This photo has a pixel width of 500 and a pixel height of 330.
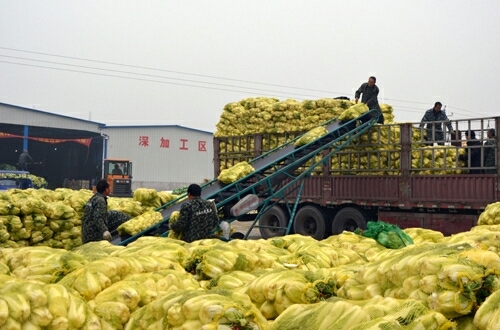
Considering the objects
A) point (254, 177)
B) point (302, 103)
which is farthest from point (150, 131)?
point (254, 177)

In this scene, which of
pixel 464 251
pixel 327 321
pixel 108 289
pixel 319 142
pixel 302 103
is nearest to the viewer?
pixel 327 321

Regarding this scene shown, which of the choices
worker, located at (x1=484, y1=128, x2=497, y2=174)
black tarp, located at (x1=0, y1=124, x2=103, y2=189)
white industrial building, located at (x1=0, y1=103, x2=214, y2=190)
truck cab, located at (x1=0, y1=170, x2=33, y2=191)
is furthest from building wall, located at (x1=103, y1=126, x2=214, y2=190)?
worker, located at (x1=484, y1=128, x2=497, y2=174)

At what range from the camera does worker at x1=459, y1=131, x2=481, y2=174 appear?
14508 mm

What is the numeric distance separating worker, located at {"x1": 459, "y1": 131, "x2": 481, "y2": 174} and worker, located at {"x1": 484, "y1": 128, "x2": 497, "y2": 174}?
0.62ft

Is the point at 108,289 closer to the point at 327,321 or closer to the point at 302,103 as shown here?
the point at 327,321

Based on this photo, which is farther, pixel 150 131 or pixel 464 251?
pixel 150 131

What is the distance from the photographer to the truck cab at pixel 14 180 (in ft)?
102

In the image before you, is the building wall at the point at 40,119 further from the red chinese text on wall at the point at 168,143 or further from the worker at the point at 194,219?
the worker at the point at 194,219

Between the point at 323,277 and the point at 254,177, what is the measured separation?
921 cm

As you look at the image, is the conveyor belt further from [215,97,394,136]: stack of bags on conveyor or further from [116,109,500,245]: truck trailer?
[215,97,394,136]: stack of bags on conveyor

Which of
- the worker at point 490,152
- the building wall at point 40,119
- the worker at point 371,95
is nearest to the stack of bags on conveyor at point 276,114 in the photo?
the worker at point 371,95

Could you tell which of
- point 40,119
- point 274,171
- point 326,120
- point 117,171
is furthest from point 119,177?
point 274,171

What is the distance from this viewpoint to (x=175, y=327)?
4062mm

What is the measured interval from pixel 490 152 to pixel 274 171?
471 centimetres
